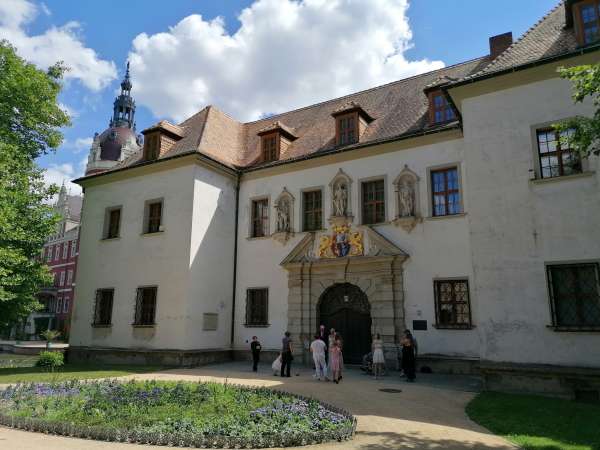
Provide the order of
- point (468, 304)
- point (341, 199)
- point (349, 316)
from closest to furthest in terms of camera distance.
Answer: point (468, 304) → point (349, 316) → point (341, 199)

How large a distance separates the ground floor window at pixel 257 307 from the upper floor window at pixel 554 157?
1233cm

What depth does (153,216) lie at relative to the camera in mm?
22391

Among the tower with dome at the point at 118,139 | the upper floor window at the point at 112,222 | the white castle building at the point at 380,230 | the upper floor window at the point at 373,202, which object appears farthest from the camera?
the tower with dome at the point at 118,139

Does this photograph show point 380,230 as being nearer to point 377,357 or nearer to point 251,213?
point 377,357

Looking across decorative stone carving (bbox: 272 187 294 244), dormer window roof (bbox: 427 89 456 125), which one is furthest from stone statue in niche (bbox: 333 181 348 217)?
dormer window roof (bbox: 427 89 456 125)

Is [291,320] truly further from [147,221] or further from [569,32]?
[569,32]

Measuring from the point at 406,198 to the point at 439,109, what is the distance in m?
4.07

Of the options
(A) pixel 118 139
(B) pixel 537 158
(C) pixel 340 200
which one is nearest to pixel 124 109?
(A) pixel 118 139

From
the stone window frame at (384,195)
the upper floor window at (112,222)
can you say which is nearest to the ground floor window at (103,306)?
the upper floor window at (112,222)

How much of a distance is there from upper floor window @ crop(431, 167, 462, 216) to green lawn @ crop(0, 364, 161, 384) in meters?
12.5

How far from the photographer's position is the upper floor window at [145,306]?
2095 centimetres

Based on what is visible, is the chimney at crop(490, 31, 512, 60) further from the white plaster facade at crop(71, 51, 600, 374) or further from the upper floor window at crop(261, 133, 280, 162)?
the upper floor window at crop(261, 133, 280, 162)

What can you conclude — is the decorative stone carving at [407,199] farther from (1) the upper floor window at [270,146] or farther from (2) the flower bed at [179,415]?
(2) the flower bed at [179,415]

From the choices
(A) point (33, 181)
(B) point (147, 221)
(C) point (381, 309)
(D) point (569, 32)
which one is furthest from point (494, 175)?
(A) point (33, 181)
